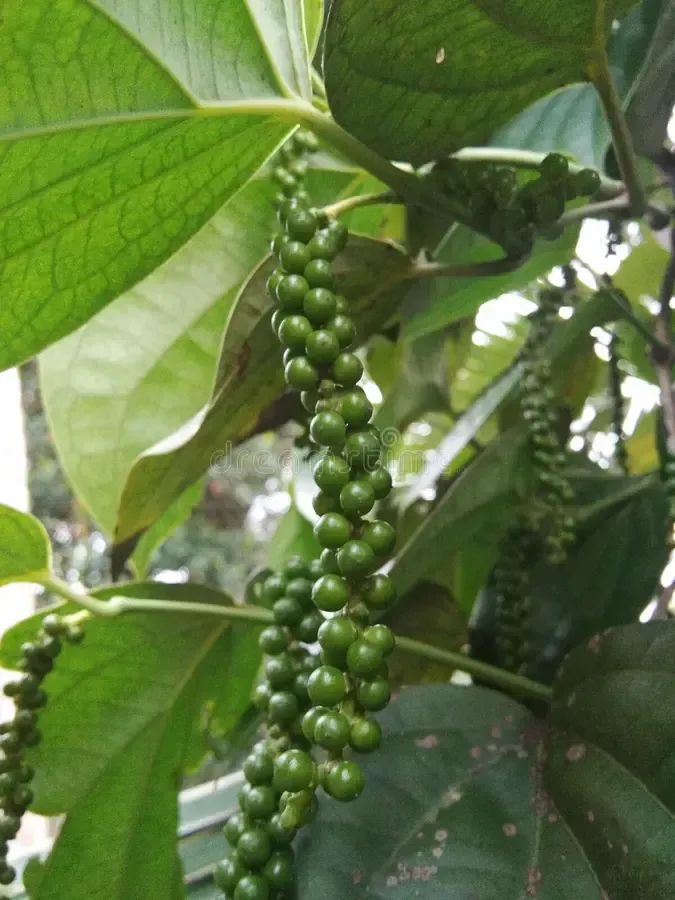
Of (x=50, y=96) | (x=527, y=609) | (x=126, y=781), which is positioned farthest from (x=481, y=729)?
(x=50, y=96)

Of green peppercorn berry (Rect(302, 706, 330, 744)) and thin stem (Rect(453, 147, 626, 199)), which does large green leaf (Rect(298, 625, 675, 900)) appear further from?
thin stem (Rect(453, 147, 626, 199))

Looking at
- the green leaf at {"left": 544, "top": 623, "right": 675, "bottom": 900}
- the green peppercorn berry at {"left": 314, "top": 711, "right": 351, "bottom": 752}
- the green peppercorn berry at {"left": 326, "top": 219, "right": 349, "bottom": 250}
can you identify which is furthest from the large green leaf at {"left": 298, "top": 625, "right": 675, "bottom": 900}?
the green peppercorn berry at {"left": 326, "top": 219, "right": 349, "bottom": 250}

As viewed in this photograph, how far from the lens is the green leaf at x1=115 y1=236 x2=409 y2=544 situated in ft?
1.18

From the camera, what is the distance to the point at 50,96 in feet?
0.84

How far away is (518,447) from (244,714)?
0.81 feet

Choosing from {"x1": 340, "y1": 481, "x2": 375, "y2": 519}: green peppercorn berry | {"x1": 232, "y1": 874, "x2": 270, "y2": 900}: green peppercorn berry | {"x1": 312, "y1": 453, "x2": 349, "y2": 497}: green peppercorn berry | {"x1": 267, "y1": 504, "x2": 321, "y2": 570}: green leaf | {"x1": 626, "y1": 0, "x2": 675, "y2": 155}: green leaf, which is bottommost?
{"x1": 267, "y1": 504, "x2": 321, "y2": 570}: green leaf

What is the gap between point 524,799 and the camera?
1.04 feet

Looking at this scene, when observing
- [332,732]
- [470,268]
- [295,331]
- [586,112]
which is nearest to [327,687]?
[332,732]

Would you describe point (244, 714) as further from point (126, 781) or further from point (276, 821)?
point (276, 821)

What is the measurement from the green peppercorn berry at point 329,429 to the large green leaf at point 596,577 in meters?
0.23

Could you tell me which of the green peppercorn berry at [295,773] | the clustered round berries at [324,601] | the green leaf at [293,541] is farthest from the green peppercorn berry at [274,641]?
the green leaf at [293,541]

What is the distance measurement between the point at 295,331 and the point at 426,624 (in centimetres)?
27

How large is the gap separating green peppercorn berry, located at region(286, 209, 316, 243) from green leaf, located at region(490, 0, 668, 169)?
16 centimetres

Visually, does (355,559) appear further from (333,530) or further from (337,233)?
(337,233)
